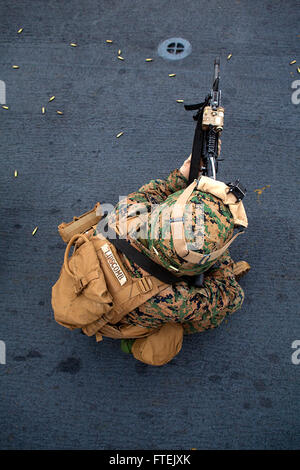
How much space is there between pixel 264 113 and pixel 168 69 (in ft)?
2.91

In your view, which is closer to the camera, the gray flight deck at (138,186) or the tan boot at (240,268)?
the gray flight deck at (138,186)

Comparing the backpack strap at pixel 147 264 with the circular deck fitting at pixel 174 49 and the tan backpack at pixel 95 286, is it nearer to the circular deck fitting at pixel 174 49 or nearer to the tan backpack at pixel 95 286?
the tan backpack at pixel 95 286

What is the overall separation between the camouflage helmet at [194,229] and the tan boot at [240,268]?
0.88 m

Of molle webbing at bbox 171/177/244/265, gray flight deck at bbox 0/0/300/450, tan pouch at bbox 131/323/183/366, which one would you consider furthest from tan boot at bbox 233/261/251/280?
molle webbing at bbox 171/177/244/265

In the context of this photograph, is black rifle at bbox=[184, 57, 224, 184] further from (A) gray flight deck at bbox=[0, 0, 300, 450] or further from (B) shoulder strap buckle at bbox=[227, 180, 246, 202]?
(A) gray flight deck at bbox=[0, 0, 300, 450]

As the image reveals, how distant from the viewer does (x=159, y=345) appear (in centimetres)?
185

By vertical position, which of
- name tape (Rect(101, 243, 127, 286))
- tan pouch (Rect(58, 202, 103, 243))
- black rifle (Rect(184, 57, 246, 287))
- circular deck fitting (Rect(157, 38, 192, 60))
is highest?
circular deck fitting (Rect(157, 38, 192, 60))

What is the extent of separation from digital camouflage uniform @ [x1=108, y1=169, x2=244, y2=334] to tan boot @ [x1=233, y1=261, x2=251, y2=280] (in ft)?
0.74

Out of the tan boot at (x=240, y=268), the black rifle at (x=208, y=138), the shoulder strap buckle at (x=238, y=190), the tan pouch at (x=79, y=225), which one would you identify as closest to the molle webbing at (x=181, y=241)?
the shoulder strap buckle at (x=238, y=190)

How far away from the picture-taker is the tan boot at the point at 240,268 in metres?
2.21

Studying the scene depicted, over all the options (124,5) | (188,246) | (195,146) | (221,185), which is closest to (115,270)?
(188,246)

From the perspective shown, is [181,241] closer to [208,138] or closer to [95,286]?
[95,286]

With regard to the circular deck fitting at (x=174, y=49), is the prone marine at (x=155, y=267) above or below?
below

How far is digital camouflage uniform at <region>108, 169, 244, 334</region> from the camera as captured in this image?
155cm
